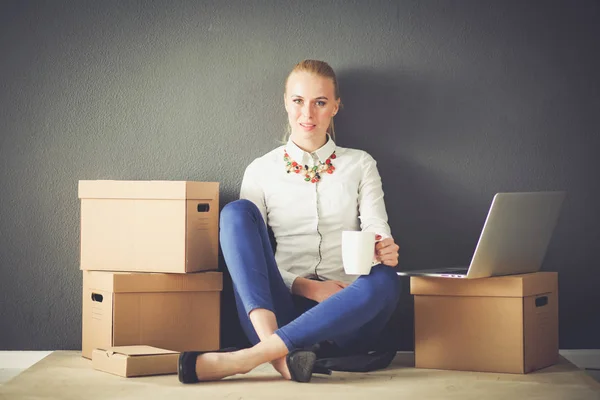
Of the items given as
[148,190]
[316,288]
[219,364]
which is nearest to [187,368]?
[219,364]

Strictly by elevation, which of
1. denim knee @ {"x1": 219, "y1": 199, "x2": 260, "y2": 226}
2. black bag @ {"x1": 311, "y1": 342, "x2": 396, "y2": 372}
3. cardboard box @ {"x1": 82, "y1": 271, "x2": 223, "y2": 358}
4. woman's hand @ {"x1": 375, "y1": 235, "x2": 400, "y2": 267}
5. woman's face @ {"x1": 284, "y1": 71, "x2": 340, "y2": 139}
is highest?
woman's face @ {"x1": 284, "y1": 71, "x2": 340, "y2": 139}

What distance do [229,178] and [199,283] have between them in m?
0.48

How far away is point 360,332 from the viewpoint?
2467 mm

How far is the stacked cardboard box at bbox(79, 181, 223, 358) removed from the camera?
2482 millimetres

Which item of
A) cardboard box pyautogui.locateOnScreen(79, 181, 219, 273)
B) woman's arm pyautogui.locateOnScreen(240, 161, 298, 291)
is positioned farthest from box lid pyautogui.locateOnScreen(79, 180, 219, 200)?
woman's arm pyautogui.locateOnScreen(240, 161, 298, 291)

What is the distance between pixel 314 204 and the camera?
8.76 feet

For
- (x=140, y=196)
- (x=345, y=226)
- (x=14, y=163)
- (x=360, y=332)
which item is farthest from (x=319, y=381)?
(x=14, y=163)

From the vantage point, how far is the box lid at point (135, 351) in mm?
2276

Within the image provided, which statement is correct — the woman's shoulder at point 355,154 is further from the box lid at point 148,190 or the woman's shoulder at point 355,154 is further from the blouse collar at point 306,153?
the box lid at point 148,190

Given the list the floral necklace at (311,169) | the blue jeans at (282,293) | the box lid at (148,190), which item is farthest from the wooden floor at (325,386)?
the floral necklace at (311,169)

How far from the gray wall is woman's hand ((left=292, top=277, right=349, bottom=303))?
1.48 ft

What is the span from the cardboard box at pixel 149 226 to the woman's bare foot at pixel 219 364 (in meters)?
0.42

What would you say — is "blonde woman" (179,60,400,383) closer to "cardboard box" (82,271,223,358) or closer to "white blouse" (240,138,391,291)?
"white blouse" (240,138,391,291)

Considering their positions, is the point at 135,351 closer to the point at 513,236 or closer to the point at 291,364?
the point at 291,364
